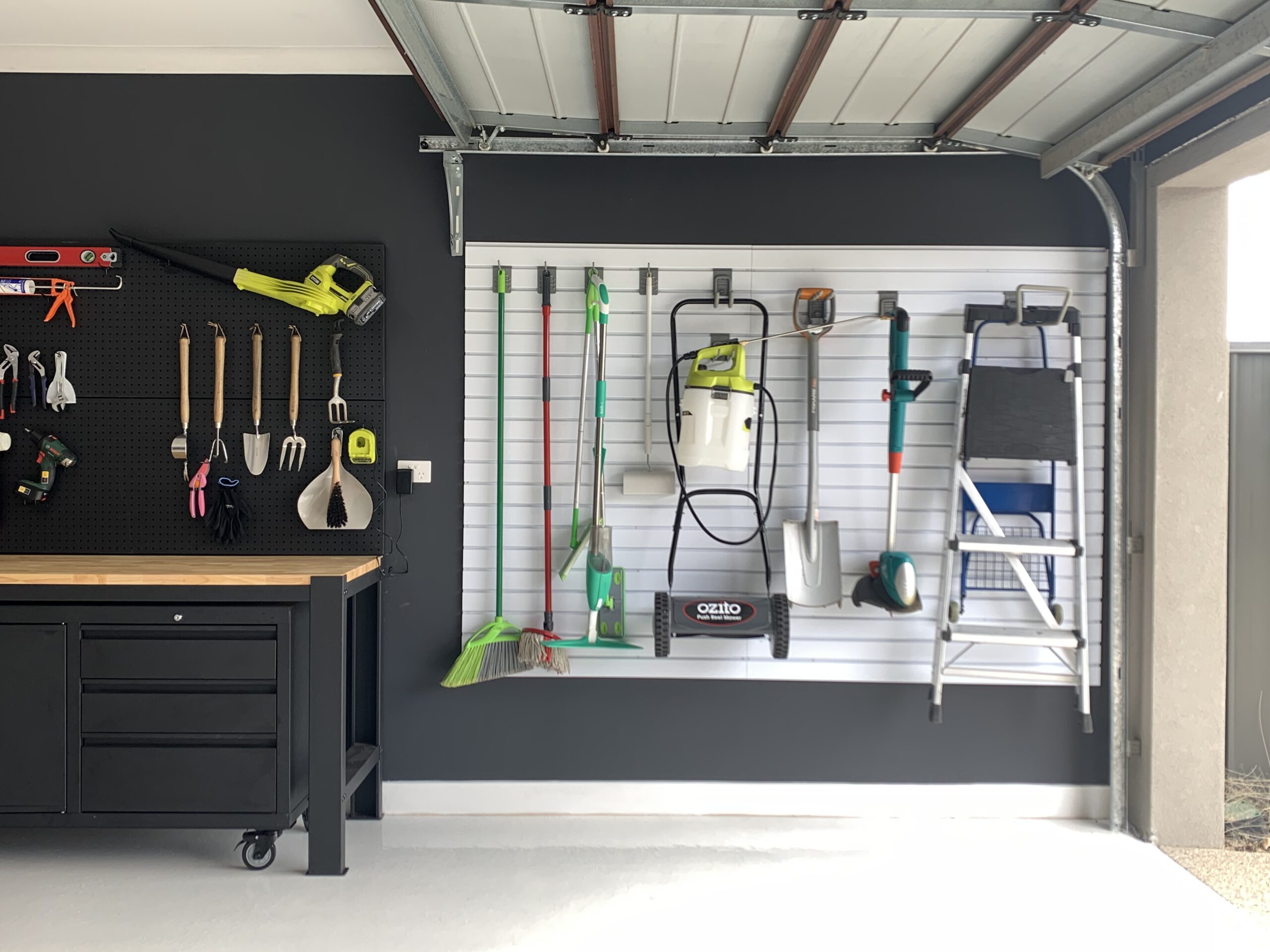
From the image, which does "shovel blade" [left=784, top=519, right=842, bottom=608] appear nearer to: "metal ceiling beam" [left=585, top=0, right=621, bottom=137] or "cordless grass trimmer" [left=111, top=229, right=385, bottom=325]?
"metal ceiling beam" [left=585, top=0, right=621, bottom=137]

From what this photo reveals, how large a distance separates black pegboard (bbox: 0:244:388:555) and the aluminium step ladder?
7.24 ft

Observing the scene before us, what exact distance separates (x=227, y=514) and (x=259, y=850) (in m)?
1.21

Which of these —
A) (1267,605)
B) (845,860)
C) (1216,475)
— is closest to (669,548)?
(845,860)

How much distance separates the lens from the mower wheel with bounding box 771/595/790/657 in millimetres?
2957

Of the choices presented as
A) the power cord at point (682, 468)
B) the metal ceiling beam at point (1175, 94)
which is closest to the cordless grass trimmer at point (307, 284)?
the power cord at point (682, 468)

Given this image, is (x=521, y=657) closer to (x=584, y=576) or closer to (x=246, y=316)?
(x=584, y=576)

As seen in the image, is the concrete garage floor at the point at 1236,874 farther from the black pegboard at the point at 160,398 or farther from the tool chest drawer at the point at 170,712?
the black pegboard at the point at 160,398

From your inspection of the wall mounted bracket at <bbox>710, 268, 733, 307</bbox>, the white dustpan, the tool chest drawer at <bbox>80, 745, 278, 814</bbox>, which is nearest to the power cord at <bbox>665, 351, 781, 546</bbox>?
the wall mounted bracket at <bbox>710, 268, 733, 307</bbox>

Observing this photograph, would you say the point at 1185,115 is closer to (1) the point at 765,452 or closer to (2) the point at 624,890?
(1) the point at 765,452

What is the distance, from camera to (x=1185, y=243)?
2.95 metres

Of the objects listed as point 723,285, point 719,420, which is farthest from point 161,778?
point 723,285

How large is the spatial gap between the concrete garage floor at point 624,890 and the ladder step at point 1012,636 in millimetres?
736

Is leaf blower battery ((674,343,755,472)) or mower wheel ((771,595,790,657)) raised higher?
leaf blower battery ((674,343,755,472))

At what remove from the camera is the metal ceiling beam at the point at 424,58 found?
2211 mm
